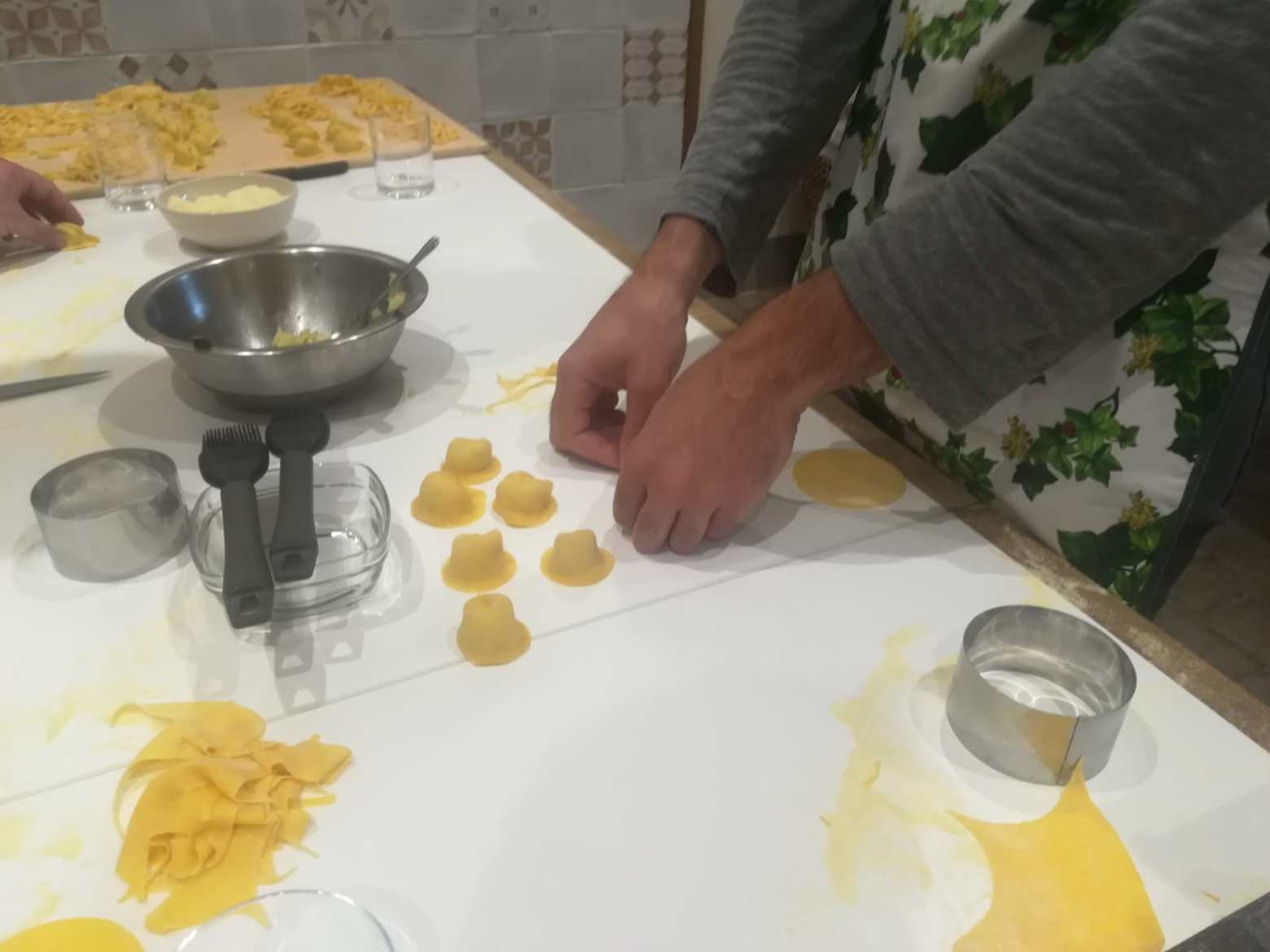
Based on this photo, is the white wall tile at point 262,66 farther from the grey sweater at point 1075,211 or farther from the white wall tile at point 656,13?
the grey sweater at point 1075,211

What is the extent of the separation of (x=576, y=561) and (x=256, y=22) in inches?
70.8

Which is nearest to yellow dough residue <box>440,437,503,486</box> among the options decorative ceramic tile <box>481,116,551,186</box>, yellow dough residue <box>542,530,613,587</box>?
yellow dough residue <box>542,530,613,587</box>

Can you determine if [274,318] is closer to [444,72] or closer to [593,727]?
[593,727]

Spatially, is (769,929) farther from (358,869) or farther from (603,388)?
(603,388)

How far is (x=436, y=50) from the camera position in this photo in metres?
2.14

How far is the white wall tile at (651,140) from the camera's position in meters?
2.47

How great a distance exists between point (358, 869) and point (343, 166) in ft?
3.86

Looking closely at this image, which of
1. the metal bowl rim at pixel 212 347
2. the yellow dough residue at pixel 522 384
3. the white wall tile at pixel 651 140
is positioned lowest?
the white wall tile at pixel 651 140

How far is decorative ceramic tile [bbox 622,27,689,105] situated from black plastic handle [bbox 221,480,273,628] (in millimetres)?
2057

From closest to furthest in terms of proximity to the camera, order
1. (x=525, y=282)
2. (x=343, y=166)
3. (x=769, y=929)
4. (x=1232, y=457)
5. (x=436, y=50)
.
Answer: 1. (x=769, y=929)
2. (x=1232, y=457)
3. (x=525, y=282)
4. (x=343, y=166)
5. (x=436, y=50)

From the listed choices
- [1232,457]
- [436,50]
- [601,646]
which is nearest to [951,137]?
[1232,457]

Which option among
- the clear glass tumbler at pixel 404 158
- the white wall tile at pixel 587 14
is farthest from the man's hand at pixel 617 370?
the white wall tile at pixel 587 14

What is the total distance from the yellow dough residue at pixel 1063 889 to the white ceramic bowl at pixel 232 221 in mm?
996

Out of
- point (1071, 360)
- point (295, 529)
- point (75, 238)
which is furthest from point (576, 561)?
point (75, 238)
